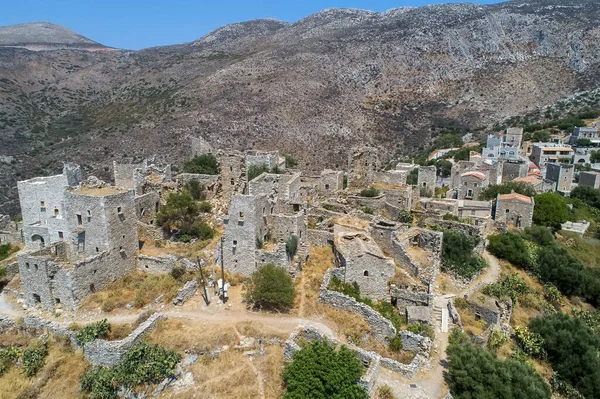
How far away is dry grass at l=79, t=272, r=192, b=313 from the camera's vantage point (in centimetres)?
1831

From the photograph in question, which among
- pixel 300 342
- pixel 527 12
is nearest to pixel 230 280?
pixel 300 342

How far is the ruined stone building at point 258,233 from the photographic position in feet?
63.2

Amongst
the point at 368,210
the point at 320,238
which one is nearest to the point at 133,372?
the point at 320,238

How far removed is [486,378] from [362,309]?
504 centimetres

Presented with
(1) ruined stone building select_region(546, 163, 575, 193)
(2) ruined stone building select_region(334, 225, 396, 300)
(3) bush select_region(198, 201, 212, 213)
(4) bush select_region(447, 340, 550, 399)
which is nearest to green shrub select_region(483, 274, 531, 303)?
(2) ruined stone building select_region(334, 225, 396, 300)

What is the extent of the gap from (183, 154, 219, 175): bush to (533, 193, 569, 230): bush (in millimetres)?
27294

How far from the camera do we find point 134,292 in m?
19.4

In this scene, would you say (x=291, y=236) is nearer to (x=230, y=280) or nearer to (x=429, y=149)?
(x=230, y=280)

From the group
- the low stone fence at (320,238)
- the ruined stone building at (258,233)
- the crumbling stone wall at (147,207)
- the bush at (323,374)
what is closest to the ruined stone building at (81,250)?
the crumbling stone wall at (147,207)

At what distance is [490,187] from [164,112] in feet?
215

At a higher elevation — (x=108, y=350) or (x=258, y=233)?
(x=258, y=233)

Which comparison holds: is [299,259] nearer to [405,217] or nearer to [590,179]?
[405,217]

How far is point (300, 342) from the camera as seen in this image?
15281 mm

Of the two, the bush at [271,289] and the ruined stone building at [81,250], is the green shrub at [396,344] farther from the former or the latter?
the ruined stone building at [81,250]
